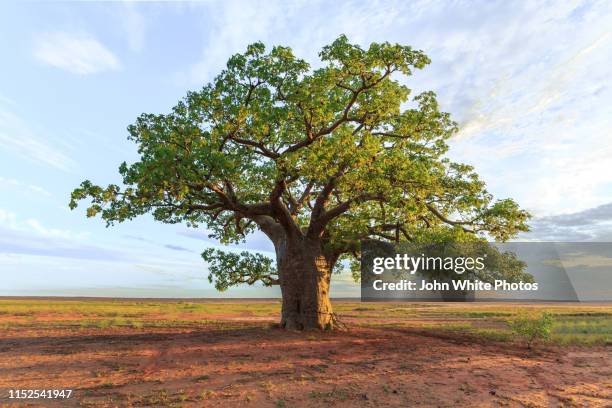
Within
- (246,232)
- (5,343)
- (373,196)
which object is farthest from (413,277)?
(5,343)

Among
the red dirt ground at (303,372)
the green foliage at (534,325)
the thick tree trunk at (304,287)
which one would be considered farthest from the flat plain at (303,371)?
the thick tree trunk at (304,287)

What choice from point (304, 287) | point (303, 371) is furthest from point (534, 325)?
point (303, 371)

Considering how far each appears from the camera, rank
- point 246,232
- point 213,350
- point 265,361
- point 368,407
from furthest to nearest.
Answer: point 246,232 → point 213,350 → point 265,361 → point 368,407

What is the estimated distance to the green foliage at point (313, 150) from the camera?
16.3 m

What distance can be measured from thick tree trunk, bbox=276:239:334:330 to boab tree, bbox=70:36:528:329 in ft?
0.16

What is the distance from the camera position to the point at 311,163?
16.8 m

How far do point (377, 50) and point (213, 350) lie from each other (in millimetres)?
12599

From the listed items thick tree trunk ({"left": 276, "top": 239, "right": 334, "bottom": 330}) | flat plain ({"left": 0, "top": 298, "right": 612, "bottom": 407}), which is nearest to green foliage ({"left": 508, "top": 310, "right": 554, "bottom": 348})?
flat plain ({"left": 0, "top": 298, "right": 612, "bottom": 407})

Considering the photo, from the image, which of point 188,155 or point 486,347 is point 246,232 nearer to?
point 188,155

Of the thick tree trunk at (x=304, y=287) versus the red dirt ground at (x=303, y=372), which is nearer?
the red dirt ground at (x=303, y=372)

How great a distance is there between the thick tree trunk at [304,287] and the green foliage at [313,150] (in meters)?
1.33

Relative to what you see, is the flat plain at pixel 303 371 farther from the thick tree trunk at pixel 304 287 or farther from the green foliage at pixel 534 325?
the thick tree trunk at pixel 304 287

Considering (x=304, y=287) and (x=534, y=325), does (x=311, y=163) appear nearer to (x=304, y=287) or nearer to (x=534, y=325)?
(x=304, y=287)

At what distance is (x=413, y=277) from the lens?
77.3 feet
